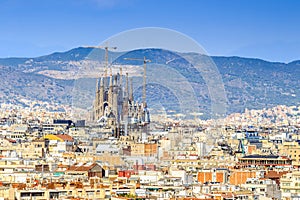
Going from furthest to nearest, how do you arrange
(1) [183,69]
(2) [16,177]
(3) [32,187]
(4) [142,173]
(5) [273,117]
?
(5) [273,117], (1) [183,69], (4) [142,173], (2) [16,177], (3) [32,187]

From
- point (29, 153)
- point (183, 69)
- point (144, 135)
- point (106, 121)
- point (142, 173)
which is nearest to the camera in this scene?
point (142, 173)

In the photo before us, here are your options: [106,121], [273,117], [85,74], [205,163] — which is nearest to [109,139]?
[106,121]

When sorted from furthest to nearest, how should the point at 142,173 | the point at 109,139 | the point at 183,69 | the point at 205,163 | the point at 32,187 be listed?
the point at 183,69 < the point at 109,139 < the point at 205,163 < the point at 142,173 < the point at 32,187

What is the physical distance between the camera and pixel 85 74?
110000mm

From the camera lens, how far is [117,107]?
336ft

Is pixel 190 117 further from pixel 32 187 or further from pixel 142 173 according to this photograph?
pixel 32 187

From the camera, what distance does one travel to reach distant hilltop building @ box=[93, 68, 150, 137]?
95.9m

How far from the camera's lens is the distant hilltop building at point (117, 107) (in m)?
95.9

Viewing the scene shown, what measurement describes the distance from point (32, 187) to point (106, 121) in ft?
197

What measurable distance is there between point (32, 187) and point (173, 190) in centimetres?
619

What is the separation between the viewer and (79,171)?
50.8 m

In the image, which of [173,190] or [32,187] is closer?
[32,187]

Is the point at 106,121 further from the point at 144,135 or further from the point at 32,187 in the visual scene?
the point at 32,187

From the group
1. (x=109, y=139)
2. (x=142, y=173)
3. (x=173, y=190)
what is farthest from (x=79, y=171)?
(x=109, y=139)
